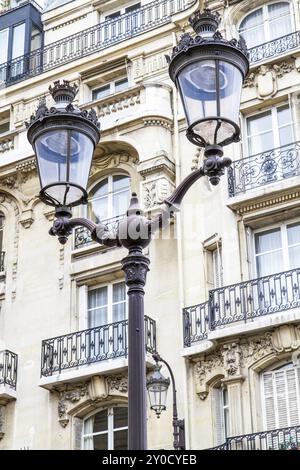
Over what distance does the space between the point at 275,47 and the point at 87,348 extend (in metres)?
7.14

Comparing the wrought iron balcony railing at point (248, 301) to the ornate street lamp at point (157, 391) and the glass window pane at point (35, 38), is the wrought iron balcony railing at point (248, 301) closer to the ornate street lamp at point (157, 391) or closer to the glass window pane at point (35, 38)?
the ornate street lamp at point (157, 391)

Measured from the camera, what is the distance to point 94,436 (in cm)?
1906

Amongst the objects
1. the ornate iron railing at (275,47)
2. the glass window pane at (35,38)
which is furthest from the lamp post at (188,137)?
the glass window pane at (35,38)

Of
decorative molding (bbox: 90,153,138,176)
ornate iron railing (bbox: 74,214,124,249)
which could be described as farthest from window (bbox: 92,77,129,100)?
ornate iron railing (bbox: 74,214,124,249)

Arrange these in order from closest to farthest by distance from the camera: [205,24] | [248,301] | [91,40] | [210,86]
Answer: [210,86] < [205,24] < [248,301] < [91,40]

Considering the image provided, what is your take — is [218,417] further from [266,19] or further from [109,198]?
[266,19]

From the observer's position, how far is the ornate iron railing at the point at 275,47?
64.4ft

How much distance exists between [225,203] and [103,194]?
3610 millimetres

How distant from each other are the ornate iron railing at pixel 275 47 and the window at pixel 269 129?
116 centimetres

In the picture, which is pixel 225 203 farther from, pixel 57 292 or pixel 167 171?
pixel 57 292

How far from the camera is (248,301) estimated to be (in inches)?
690

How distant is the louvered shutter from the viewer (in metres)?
17.4

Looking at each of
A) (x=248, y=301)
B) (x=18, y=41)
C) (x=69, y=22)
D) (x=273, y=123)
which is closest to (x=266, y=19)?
(x=273, y=123)
